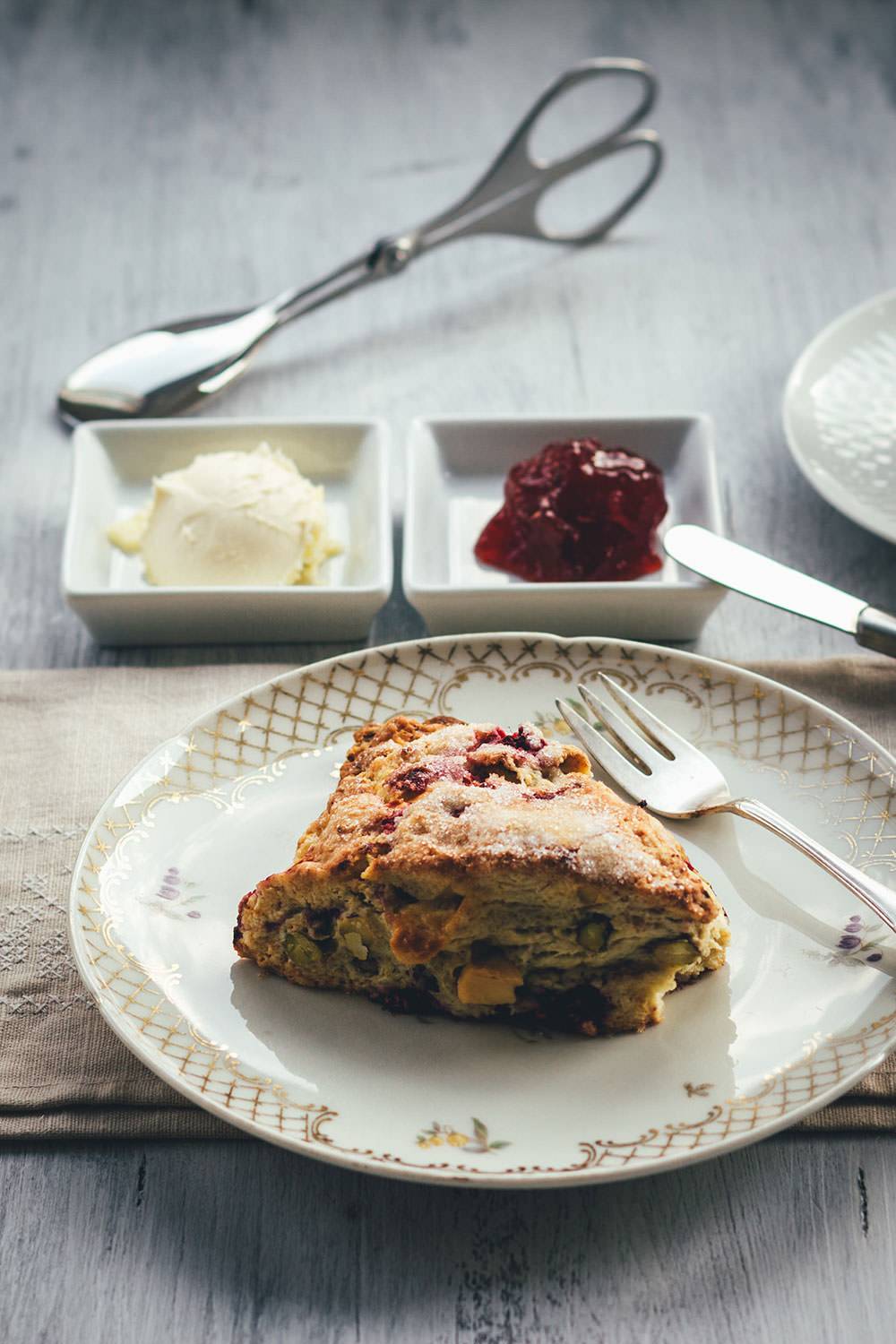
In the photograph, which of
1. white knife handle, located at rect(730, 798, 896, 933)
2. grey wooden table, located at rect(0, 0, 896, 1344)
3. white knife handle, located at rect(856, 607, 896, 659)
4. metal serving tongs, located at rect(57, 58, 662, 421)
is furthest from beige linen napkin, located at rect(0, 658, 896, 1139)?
metal serving tongs, located at rect(57, 58, 662, 421)

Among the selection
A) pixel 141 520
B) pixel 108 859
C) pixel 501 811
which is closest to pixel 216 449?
pixel 141 520

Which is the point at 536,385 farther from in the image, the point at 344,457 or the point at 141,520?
the point at 141,520

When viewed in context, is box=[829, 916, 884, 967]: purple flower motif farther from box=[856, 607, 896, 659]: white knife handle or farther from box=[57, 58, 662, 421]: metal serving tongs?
box=[57, 58, 662, 421]: metal serving tongs

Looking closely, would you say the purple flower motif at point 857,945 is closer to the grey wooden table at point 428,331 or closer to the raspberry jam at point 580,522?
the grey wooden table at point 428,331

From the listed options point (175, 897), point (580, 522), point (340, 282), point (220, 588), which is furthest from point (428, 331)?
point (175, 897)

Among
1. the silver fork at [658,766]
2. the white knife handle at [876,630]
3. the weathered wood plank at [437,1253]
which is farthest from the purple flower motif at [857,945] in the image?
the white knife handle at [876,630]

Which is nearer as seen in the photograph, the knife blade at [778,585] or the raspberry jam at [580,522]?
the knife blade at [778,585]

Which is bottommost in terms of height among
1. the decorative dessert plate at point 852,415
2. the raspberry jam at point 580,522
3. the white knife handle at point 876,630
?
the white knife handle at point 876,630
